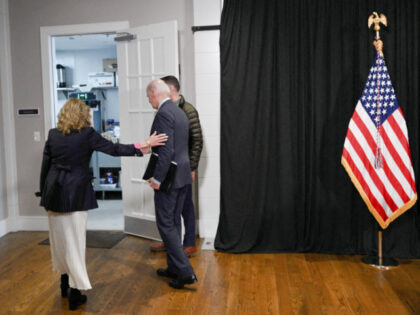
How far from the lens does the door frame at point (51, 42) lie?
192 inches

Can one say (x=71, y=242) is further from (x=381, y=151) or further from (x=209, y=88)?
(x=381, y=151)

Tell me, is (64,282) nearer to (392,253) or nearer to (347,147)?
(347,147)

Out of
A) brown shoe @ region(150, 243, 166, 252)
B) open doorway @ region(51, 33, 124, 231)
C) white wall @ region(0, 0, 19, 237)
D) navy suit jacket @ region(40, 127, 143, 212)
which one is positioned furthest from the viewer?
open doorway @ region(51, 33, 124, 231)

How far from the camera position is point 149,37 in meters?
4.52

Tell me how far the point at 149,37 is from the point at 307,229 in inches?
100

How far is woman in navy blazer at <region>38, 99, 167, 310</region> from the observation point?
2.85 meters

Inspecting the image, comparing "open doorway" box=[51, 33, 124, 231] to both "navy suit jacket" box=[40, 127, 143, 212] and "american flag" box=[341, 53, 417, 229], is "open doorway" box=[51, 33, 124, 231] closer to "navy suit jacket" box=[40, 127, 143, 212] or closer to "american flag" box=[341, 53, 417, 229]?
"navy suit jacket" box=[40, 127, 143, 212]

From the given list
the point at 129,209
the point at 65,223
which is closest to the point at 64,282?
the point at 65,223

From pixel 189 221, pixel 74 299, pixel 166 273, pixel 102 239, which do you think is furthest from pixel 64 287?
pixel 102 239

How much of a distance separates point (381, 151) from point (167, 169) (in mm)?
1925

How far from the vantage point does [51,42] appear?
5.05 metres

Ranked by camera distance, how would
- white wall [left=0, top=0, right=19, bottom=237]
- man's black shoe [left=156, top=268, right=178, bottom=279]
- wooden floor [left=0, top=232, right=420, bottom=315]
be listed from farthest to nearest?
white wall [left=0, top=0, right=19, bottom=237]
man's black shoe [left=156, top=268, right=178, bottom=279]
wooden floor [left=0, top=232, right=420, bottom=315]

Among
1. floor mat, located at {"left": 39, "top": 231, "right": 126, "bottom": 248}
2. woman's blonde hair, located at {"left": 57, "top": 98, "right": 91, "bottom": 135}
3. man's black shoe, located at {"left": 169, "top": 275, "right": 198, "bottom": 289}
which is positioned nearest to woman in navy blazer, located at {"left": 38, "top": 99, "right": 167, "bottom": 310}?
woman's blonde hair, located at {"left": 57, "top": 98, "right": 91, "bottom": 135}

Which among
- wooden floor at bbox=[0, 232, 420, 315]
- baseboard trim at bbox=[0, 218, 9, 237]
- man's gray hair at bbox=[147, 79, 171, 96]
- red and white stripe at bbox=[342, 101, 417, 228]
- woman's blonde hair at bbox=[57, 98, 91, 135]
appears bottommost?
wooden floor at bbox=[0, 232, 420, 315]
